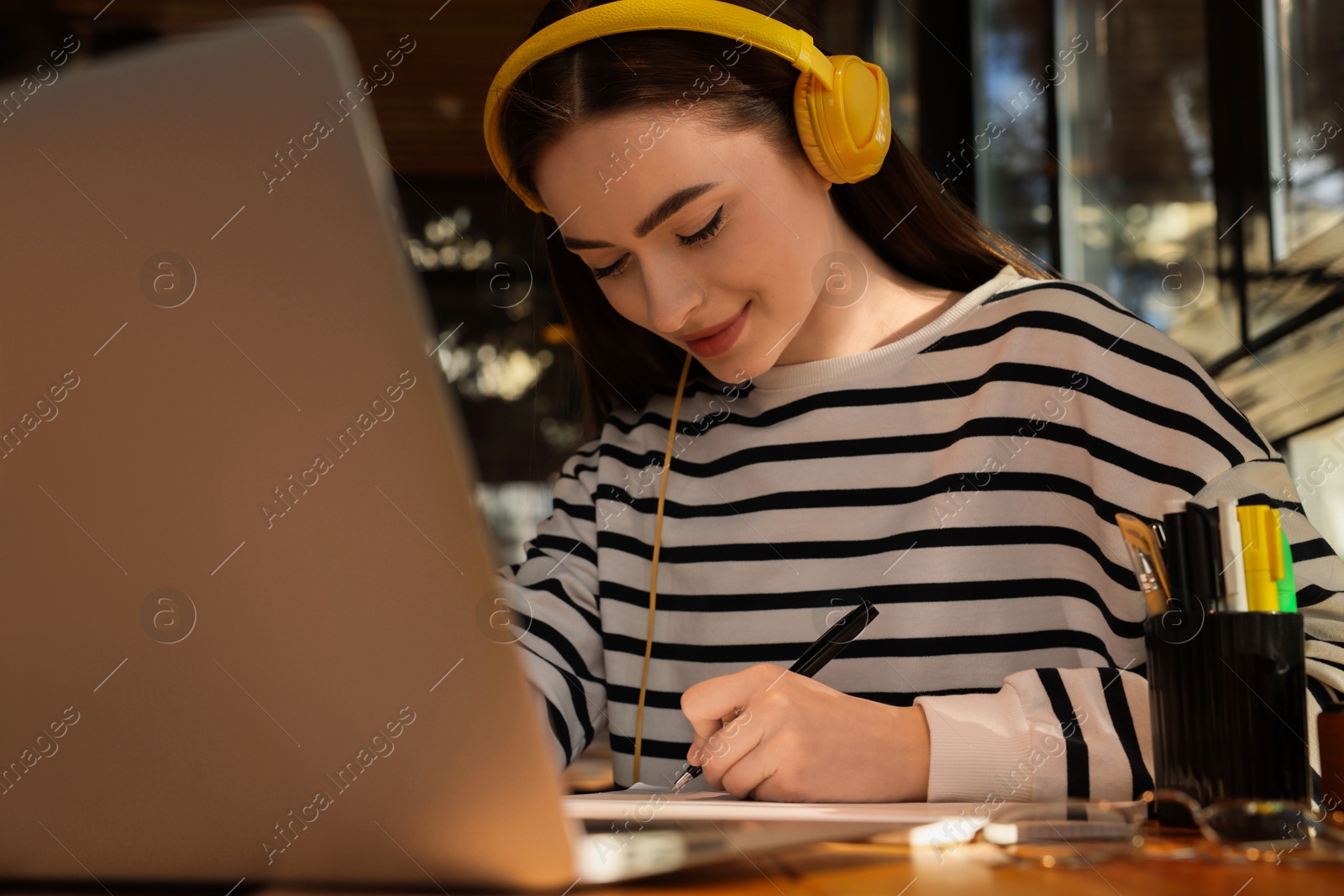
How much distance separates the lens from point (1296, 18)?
1.30 m

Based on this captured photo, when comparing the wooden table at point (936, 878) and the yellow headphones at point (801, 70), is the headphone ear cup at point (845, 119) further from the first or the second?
the wooden table at point (936, 878)

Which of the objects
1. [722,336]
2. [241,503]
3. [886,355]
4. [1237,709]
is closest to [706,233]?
[722,336]

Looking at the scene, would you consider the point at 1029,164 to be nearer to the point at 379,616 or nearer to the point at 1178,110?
the point at 1178,110

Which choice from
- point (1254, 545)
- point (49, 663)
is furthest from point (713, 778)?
point (49, 663)

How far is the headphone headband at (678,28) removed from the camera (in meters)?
0.99

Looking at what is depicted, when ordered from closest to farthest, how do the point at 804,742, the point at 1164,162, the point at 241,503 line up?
the point at 241,503 < the point at 804,742 < the point at 1164,162

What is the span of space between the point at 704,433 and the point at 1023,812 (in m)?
0.78

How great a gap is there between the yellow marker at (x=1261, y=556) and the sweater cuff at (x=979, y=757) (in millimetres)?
215

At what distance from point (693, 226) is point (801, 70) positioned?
0.64 feet

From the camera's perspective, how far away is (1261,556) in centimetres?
61

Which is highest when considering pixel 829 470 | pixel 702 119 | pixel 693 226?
pixel 702 119

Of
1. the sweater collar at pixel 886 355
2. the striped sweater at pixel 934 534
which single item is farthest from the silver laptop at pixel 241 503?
the sweater collar at pixel 886 355

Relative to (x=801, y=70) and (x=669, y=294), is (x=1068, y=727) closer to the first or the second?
(x=669, y=294)

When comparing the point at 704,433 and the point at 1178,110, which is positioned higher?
the point at 1178,110
